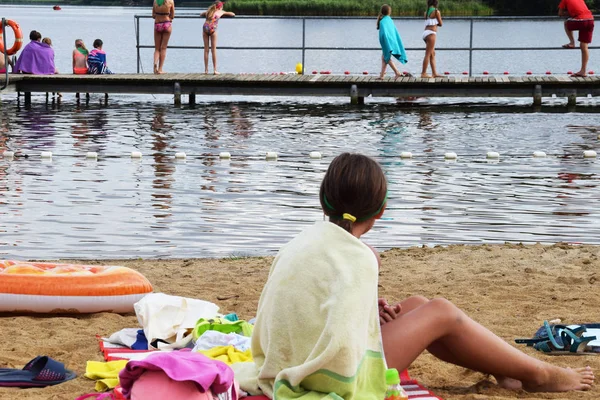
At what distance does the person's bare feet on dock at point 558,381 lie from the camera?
3.87 metres

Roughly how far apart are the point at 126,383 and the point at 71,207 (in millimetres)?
6349

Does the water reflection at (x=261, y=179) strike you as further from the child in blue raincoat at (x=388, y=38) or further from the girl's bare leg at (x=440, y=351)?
the girl's bare leg at (x=440, y=351)

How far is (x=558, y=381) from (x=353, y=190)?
4.21ft

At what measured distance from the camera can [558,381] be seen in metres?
3.88

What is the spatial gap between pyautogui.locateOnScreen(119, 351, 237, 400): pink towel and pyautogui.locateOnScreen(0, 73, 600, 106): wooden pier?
1562 centimetres

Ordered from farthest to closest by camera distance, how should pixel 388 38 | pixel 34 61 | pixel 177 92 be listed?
pixel 34 61 → pixel 177 92 → pixel 388 38

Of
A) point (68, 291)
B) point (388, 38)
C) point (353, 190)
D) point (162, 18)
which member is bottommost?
point (68, 291)

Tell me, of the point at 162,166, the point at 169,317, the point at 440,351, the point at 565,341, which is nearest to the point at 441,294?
Result: the point at 565,341

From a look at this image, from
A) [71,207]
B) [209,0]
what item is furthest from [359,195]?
[209,0]

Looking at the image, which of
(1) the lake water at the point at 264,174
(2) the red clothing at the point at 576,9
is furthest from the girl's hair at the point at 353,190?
(2) the red clothing at the point at 576,9

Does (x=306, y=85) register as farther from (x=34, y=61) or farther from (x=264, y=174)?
(x=264, y=174)

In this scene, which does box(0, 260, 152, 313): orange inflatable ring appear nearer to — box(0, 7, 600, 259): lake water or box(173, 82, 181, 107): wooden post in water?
box(0, 7, 600, 259): lake water

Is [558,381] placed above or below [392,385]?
below

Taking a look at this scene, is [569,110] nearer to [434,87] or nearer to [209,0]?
[434,87]
